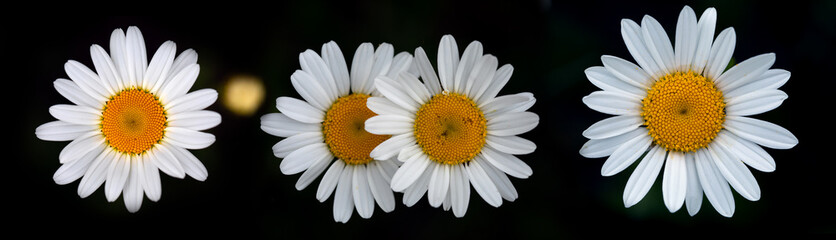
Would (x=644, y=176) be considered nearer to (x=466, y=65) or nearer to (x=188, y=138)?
(x=466, y=65)

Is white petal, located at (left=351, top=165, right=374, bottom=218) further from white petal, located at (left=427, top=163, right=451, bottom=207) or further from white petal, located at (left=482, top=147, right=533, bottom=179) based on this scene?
white petal, located at (left=482, top=147, right=533, bottom=179)

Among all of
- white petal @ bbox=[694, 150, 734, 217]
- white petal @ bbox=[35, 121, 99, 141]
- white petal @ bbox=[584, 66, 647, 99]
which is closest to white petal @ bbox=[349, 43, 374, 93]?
white petal @ bbox=[584, 66, 647, 99]

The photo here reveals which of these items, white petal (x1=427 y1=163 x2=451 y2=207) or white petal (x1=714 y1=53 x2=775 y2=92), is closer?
white petal (x1=714 y1=53 x2=775 y2=92)

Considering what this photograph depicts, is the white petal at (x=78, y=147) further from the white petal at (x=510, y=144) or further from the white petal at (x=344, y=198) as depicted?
the white petal at (x=510, y=144)

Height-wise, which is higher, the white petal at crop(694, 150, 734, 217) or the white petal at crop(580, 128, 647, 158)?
the white petal at crop(580, 128, 647, 158)

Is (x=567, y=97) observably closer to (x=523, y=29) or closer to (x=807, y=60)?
(x=523, y=29)

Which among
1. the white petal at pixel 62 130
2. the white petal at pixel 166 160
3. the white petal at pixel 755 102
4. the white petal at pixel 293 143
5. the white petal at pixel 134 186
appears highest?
the white petal at pixel 755 102

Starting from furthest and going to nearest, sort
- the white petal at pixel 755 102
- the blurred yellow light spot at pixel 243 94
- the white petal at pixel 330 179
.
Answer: the blurred yellow light spot at pixel 243 94 < the white petal at pixel 330 179 < the white petal at pixel 755 102


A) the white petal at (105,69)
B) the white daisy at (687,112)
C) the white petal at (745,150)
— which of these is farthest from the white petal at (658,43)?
the white petal at (105,69)
